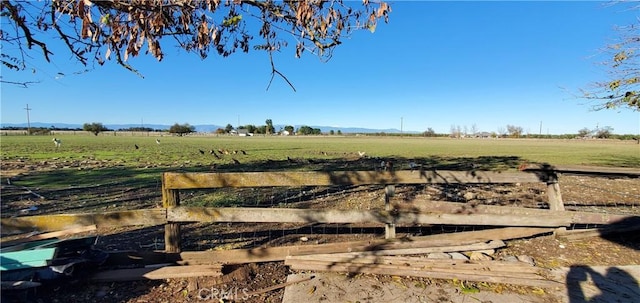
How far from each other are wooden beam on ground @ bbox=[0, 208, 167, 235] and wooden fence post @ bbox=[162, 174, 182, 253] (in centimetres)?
12

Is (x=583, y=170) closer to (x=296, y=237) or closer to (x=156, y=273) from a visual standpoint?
(x=296, y=237)

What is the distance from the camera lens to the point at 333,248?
13.7 ft

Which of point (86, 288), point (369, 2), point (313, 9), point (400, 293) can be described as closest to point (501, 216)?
point (400, 293)

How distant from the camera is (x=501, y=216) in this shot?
4527 mm

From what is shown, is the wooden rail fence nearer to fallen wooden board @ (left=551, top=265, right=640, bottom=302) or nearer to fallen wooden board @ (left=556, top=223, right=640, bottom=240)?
fallen wooden board @ (left=556, top=223, right=640, bottom=240)

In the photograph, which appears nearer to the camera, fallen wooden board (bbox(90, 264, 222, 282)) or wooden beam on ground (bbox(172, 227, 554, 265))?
fallen wooden board (bbox(90, 264, 222, 282))

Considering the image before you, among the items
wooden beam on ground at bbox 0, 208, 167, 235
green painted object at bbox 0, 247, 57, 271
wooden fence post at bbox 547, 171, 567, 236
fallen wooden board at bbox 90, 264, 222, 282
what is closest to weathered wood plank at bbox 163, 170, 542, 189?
wooden fence post at bbox 547, 171, 567, 236

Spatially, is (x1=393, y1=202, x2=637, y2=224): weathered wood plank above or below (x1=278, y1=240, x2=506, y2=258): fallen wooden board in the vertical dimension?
above

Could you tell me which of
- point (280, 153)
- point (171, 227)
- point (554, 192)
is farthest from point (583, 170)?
point (280, 153)

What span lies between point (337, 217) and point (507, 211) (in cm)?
259

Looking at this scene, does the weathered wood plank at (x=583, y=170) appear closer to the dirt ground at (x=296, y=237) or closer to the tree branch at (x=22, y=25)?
the dirt ground at (x=296, y=237)

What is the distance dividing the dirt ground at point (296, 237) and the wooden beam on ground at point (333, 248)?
136 mm

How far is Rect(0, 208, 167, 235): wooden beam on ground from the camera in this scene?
342cm

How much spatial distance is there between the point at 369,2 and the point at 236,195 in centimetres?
689
